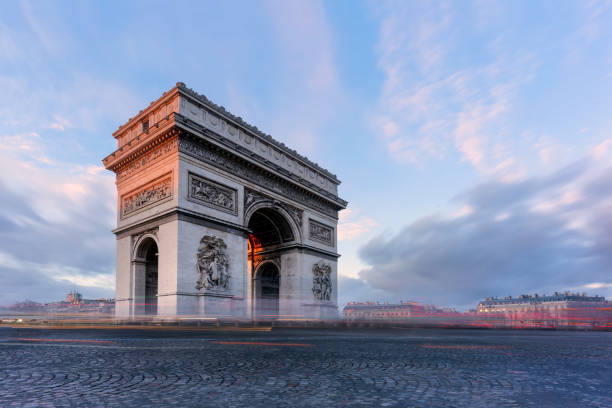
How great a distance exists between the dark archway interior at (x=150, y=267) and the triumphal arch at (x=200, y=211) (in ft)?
0.16

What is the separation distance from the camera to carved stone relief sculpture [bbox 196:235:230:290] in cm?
2030

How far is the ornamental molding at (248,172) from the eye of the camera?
20.9 meters

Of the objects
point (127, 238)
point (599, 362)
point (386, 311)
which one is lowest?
point (386, 311)

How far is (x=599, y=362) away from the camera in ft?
15.8

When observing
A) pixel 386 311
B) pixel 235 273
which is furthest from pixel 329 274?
pixel 386 311

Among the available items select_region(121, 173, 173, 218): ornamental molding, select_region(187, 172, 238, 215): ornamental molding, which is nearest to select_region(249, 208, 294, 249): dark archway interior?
select_region(187, 172, 238, 215): ornamental molding

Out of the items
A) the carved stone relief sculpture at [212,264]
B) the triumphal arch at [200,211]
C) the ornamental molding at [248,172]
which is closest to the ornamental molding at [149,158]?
the triumphal arch at [200,211]

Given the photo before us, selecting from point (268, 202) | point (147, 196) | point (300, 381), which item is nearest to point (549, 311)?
point (268, 202)

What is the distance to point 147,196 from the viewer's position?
854 inches

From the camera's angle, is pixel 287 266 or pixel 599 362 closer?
pixel 599 362

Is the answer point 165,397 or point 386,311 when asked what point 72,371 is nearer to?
point 165,397

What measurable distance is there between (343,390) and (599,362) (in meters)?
3.36

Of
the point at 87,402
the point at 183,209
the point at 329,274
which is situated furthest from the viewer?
the point at 329,274

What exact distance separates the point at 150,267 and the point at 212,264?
153 inches
